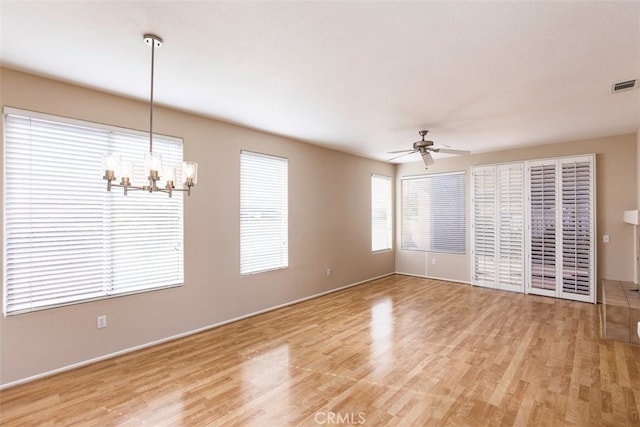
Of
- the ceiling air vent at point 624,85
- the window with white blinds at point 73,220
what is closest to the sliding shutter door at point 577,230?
the ceiling air vent at point 624,85

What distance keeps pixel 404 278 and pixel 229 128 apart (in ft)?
16.6

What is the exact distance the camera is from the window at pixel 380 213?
7.16 m

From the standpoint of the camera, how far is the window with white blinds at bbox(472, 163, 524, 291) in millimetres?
5918

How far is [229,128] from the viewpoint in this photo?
4344 millimetres

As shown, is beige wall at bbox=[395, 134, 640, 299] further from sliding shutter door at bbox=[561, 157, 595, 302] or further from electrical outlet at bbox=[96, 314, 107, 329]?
electrical outlet at bbox=[96, 314, 107, 329]

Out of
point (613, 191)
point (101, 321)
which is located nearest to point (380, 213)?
point (613, 191)

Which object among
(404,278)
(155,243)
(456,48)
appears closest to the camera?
(456,48)

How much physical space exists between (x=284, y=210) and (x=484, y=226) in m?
4.07

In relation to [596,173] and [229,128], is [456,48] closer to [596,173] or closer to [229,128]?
[229,128]

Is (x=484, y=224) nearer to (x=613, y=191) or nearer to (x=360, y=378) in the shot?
(x=613, y=191)

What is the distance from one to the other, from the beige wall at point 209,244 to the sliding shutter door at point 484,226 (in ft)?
7.09

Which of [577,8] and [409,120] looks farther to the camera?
[409,120]

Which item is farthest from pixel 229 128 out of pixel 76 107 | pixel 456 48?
pixel 456 48

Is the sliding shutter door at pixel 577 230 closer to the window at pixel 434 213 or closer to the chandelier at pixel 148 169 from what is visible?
the window at pixel 434 213
